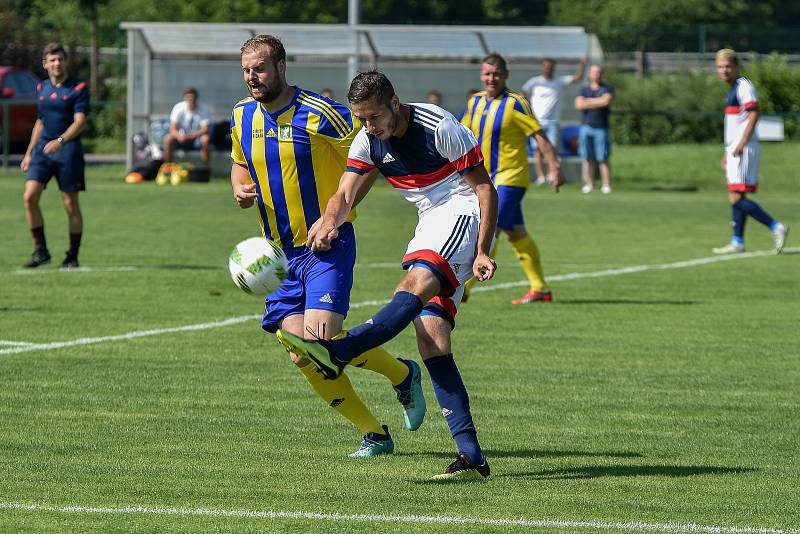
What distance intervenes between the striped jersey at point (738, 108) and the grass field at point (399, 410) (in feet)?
5.10

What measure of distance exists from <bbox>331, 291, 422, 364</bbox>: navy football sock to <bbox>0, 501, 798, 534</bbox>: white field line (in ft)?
2.37

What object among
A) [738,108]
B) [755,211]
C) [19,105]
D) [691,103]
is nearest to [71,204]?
[755,211]

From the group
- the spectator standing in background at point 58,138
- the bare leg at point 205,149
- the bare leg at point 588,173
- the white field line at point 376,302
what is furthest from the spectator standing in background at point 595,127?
the spectator standing in background at point 58,138

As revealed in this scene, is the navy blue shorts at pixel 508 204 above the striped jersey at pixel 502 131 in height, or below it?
below

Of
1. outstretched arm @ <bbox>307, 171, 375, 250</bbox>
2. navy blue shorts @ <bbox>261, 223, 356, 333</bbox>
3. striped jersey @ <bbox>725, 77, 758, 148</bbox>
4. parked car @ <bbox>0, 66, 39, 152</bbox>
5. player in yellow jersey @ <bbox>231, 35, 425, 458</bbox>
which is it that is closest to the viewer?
outstretched arm @ <bbox>307, 171, 375, 250</bbox>

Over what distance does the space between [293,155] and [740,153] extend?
1110 cm

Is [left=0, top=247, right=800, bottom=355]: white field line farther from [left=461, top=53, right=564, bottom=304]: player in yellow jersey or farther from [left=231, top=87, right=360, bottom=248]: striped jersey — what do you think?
[left=231, top=87, right=360, bottom=248]: striped jersey

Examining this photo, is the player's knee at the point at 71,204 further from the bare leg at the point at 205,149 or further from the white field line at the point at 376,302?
the bare leg at the point at 205,149

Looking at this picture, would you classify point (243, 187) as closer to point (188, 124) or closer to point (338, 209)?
point (338, 209)

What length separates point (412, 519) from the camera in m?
5.92

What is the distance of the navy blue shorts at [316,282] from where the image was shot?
23.2ft

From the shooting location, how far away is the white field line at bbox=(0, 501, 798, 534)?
5797 mm

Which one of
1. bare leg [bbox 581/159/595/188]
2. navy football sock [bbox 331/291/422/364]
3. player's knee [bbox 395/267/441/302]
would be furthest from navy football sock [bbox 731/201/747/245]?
navy football sock [bbox 331/291/422/364]

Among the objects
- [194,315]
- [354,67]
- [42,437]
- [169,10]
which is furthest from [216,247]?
[169,10]
